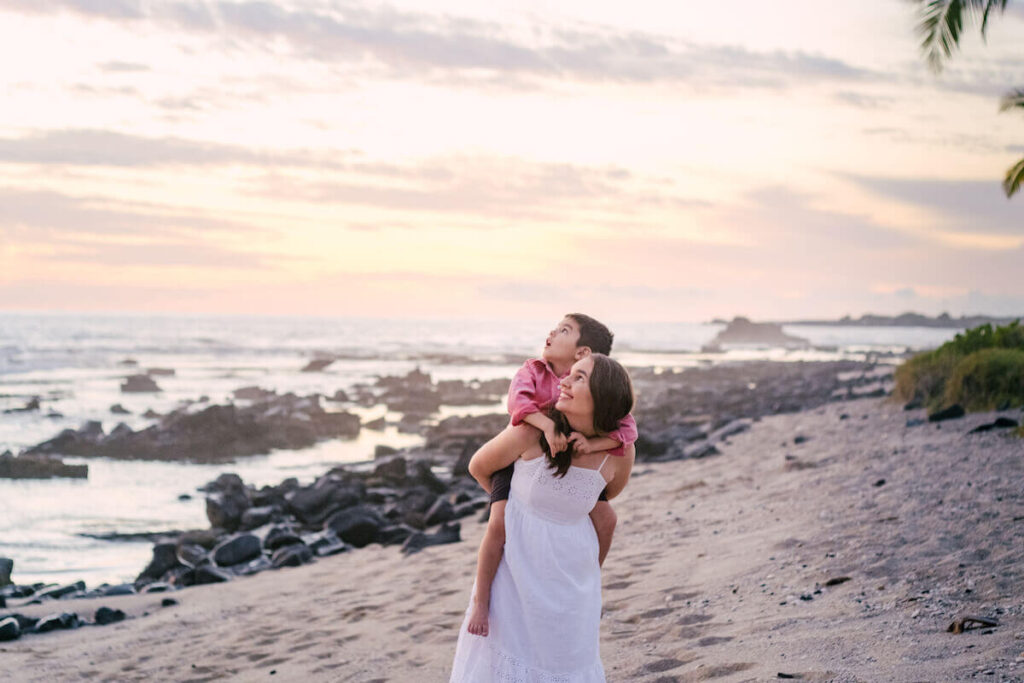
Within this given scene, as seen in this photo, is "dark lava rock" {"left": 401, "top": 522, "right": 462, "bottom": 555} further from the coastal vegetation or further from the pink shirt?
the coastal vegetation

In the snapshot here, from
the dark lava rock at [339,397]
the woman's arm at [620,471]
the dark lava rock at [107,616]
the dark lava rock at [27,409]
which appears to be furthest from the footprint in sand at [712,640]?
the dark lava rock at [27,409]

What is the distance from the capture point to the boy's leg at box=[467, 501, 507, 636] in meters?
3.49

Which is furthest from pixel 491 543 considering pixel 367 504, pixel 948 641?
pixel 367 504

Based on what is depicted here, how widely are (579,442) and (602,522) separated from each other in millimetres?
505

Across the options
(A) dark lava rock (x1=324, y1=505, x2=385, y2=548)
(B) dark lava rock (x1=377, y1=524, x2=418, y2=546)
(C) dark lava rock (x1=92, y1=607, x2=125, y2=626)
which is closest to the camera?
(C) dark lava rock (x1=92, y1=607, x2=125, y2=626)

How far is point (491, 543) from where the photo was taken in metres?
3.50

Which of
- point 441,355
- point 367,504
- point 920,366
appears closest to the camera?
point 367,504

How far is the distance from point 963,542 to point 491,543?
14.4 ft

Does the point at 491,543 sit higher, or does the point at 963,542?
the point at 491,543

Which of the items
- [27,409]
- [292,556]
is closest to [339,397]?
[27,409]

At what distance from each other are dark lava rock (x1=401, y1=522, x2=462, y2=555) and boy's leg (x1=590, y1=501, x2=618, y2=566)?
21.0ft

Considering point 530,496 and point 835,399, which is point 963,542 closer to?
point 530,496

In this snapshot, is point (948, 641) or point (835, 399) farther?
point (835, 399)

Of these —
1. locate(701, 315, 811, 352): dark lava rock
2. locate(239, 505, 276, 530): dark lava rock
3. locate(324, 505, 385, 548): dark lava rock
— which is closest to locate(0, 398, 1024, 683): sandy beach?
locate(324, 505, 385, 548): dark lava rock
